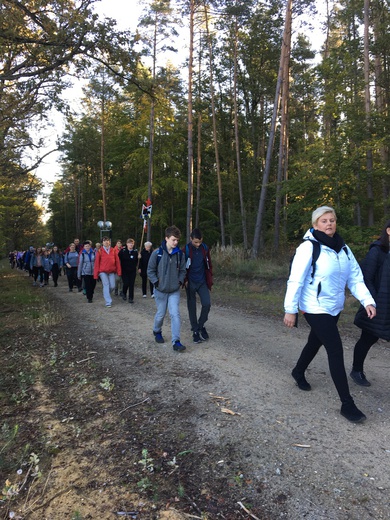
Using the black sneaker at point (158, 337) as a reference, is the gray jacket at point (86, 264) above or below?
above

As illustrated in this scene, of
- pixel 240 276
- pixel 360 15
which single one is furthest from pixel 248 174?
pixel 240 276

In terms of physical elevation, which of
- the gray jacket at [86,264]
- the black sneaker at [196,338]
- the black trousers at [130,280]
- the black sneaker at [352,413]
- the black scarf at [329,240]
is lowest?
the black sneaker at [196,338]

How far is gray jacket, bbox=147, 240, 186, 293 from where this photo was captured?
19.6 feet

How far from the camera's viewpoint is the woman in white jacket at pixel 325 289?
354 cm

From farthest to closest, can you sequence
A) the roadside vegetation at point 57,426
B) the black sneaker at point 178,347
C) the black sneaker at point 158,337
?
the black sneaker at point 158,337
the black sneaker at point 178,347
the roadside vegetation at point 57,426

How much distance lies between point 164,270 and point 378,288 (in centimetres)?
324

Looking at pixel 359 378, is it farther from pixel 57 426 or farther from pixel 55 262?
pixel 55 262

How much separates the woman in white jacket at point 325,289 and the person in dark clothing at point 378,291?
1.22 ft

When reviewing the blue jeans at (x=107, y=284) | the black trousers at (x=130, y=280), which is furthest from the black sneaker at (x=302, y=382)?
the black trousers at (x=130, y=280)

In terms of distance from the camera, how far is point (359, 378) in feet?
14.4

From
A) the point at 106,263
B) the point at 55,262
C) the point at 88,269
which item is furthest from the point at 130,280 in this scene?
the point at 55,262

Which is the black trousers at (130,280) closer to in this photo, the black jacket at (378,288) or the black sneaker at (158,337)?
the black sneaker at (158,337)

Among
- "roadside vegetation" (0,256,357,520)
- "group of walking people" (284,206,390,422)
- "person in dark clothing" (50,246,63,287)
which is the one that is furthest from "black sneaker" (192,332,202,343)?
"person in dark clothing" (50,246,63,287)

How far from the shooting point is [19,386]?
474 cm
